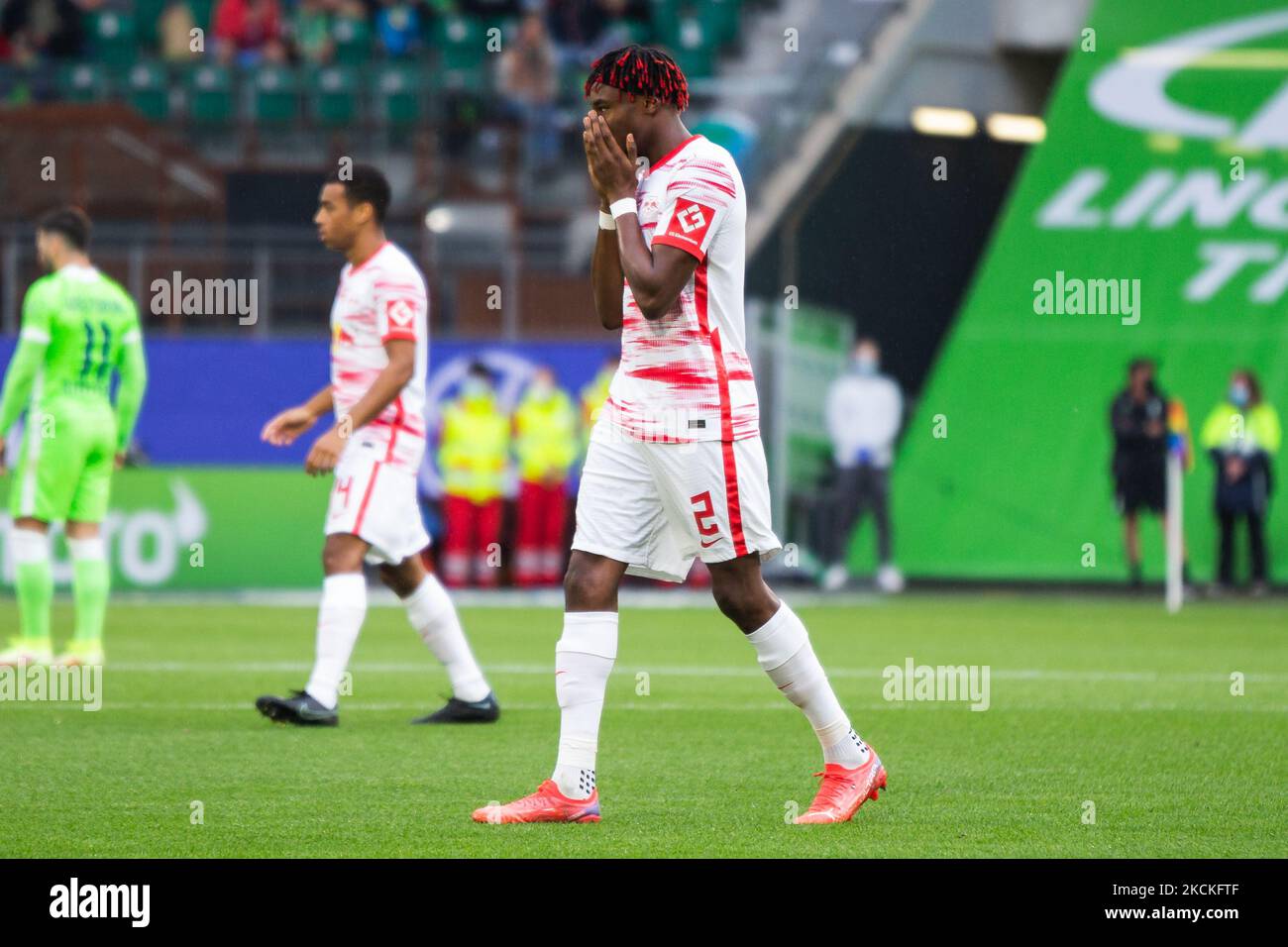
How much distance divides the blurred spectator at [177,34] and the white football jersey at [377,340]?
16.9 m

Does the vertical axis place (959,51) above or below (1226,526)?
above

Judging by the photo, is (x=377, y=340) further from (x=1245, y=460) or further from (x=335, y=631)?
(x=1245, y=460)

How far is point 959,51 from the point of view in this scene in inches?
872

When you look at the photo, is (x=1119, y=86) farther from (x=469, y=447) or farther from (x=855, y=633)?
(x=855, y=633)

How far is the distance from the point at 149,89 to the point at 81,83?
817 millimetres

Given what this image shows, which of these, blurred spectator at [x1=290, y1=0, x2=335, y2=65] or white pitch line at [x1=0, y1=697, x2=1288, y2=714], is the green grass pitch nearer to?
white pitch line at [x1=0, y1=697, x2=1288, y2=714]

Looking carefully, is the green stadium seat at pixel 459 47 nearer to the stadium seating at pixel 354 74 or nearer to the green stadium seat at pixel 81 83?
the stadium seating at pixel 354 74

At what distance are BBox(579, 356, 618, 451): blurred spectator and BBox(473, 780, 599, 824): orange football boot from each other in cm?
1414

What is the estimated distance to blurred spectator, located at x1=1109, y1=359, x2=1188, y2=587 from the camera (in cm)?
2036

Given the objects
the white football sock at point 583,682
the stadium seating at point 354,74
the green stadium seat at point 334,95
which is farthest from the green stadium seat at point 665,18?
the white football sock at point 583,682

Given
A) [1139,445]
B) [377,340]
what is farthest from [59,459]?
[1139,445]

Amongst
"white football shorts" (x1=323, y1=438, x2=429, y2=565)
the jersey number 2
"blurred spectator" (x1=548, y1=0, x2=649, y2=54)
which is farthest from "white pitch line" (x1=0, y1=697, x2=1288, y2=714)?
"blurred spectator" (x1=548, y1=0, x2=649, y2=54)

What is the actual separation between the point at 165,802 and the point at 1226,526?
53.2 feet
